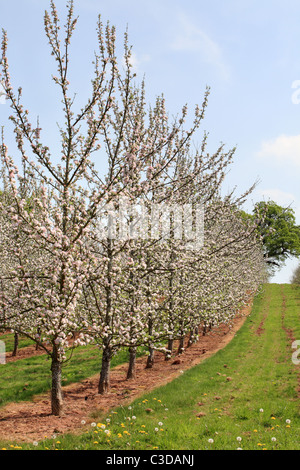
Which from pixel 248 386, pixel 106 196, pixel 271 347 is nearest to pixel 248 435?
pixel 248 386

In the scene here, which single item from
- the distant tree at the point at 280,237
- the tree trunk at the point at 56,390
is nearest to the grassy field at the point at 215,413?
the tree trunk at the point at 56,390

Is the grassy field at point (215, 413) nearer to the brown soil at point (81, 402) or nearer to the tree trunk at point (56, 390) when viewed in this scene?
the brown soil at point (81, 402)

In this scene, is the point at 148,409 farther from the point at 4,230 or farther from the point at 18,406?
Answer: the point at 4,230

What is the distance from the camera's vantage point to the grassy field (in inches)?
303

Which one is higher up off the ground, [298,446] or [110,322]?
[110,322]

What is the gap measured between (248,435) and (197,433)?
1.30 metres

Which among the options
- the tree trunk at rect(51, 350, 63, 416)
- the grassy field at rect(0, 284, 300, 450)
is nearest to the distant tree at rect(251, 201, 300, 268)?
the grassy field at rect(0, 284, 300, 450)

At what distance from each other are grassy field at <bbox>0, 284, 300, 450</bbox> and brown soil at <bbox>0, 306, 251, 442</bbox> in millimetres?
597

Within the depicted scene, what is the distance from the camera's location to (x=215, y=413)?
1005 centimetres

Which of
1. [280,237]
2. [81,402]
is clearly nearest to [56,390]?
[81,402]

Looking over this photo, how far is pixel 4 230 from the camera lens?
24422 millimetres

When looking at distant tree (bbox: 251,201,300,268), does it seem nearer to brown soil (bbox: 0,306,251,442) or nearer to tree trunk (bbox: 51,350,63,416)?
brown soil (bbox: 0,306,251,442)

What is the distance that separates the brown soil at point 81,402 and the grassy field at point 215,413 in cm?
60

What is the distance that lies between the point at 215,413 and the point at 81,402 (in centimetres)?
446
